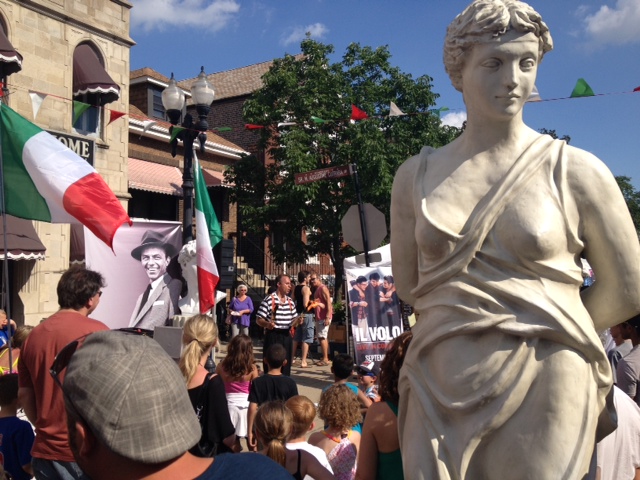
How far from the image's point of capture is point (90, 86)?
1689 centimetres

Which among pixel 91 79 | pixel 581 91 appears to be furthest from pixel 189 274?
pixel 91 79

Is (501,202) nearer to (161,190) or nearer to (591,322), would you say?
(591,322)

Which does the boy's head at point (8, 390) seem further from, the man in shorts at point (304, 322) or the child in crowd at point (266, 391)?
the man in shorts at point (304, 322)

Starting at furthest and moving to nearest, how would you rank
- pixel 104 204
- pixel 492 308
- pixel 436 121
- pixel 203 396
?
1. pixel 436 121
2. pixel 104 204
3. pixel 203 396
4. pixel 492 308

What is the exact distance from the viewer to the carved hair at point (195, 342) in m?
4.39

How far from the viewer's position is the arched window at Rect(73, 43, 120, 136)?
55.6 feet

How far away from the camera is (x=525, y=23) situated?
2143mm

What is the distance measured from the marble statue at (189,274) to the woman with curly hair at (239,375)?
7.54 feet

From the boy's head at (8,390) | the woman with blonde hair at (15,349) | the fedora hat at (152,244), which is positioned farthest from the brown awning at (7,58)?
the boy's head at (8,390)

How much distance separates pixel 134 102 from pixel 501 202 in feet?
85.8

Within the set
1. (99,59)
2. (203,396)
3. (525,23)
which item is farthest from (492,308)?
(99,59)

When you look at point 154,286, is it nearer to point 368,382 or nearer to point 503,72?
point 368,382

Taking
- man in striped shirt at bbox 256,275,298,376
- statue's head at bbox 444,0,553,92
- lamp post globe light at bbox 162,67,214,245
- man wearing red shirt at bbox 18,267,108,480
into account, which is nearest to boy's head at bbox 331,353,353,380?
man wearing red shirt at bbox 18,267,108,480

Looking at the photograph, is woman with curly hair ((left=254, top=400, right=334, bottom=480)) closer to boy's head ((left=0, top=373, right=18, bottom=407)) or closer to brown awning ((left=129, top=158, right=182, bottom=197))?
boy's head ((left=0, top=373, right=18, bottom=407))
